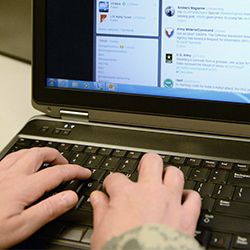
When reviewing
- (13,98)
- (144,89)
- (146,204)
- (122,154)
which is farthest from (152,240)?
(13,98)

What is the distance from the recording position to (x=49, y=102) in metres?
0.74

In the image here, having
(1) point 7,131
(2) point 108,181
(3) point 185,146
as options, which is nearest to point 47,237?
(2) point 108,181

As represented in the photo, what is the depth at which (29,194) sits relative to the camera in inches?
19.5

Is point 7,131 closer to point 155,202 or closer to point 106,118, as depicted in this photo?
point 106,118

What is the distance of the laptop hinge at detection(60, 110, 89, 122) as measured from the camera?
73 centimetres

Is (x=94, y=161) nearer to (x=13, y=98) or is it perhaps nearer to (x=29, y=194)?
(x=29, y=194)

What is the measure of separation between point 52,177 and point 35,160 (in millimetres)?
60

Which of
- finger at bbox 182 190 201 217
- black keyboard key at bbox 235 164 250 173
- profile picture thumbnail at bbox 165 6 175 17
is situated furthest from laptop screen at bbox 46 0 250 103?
finger at bbox 182 190 201 217

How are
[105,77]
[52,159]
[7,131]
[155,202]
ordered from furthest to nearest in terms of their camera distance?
[7,131]
[105,77]
[52,159]
[155,202]

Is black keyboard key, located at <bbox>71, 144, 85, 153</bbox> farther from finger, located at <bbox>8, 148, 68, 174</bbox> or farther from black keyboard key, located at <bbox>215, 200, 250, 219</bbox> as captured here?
black keyboard key, located at <bbox>215, 200, 250, 219</bbox>

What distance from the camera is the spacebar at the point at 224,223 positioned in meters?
0.46

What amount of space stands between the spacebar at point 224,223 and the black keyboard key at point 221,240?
0.01 metres

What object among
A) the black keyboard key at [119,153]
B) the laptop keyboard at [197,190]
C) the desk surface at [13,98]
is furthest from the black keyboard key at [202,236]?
the desk surface at [13,98]

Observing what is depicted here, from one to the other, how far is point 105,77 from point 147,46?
4.1 inches
